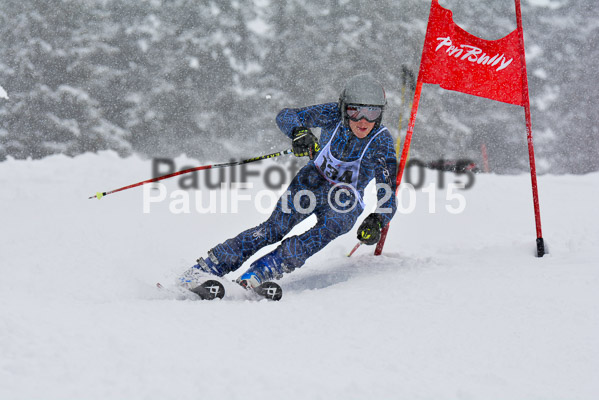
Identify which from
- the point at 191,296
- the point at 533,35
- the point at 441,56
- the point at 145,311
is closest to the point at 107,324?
the point at 145,311

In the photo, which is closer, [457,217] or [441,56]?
[441,56]

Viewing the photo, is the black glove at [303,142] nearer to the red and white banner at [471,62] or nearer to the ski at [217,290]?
the ski at [217,290]

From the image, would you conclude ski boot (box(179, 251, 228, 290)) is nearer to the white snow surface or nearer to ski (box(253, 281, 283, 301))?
the white snow surface

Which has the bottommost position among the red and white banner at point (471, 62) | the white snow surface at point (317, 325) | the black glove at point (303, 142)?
the white snow surface at point (317, 325)

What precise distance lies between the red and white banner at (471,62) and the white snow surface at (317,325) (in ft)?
4.71

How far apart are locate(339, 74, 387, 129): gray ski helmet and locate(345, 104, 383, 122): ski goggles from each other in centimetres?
3

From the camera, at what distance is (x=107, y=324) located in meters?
2.36

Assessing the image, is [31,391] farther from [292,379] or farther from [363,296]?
[363,296]

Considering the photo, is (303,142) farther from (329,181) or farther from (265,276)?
(265,276)

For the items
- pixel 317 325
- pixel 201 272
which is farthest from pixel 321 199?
pixel 317 325

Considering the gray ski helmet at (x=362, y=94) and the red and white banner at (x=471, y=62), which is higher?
the red and white banner at (x=471, y=62)

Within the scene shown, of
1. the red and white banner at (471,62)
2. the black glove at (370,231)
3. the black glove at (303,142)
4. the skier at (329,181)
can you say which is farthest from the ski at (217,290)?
the red and white banner at (471,62)

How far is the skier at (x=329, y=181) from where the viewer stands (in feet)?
13.1

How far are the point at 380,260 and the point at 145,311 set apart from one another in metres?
2.50
